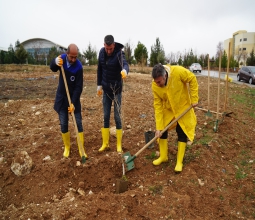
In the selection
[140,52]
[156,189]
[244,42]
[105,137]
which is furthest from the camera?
[244,42]

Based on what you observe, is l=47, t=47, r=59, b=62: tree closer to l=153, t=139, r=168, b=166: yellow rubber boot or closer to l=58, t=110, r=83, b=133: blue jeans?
l=58, t=110, r=83, b=133: blue jeans

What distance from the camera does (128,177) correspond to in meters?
3.21

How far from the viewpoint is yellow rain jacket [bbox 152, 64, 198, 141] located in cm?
287

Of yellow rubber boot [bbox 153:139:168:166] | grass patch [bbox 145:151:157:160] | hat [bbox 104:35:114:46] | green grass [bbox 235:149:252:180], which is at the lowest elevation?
green grass [bbox 235:149:252:180]

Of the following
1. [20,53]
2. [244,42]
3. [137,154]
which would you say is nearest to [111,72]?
[137,154]

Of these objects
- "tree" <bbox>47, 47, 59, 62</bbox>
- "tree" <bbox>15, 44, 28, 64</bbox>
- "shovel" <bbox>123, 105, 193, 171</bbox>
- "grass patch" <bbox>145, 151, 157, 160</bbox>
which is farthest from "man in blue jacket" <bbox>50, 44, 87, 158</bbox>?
"tree" <bbox>47, 47, 59, 62</bbox>

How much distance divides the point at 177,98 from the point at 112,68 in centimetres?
120

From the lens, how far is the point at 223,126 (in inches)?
196

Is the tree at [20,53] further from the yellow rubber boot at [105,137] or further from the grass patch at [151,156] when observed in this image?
the grass patch at [151,156]

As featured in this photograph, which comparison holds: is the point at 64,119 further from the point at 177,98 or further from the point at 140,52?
the point at 140,52

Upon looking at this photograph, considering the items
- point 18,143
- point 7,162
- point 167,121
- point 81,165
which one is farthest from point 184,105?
point 18,143

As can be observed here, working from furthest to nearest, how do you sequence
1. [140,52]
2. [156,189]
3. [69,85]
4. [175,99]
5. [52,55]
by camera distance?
[52,55] → [140,52] → [69,85] → [175,99] → [156,189]

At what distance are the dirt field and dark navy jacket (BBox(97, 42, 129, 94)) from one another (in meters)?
1.14

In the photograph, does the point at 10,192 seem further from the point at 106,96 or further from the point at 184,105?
the point at 184,105
